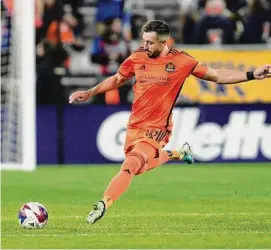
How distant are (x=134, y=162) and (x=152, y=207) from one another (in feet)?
7.50

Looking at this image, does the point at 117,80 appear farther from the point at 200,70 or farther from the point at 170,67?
the point at 200,70

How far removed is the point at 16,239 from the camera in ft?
32.1

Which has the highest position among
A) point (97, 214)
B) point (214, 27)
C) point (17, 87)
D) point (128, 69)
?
point (128, 69)

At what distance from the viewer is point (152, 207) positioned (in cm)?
1286

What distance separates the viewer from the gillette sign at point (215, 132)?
19.2 meters

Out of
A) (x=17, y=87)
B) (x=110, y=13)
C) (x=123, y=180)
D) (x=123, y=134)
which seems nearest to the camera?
(x=123, y=180)

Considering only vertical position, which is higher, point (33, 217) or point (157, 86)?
point (157, 86)

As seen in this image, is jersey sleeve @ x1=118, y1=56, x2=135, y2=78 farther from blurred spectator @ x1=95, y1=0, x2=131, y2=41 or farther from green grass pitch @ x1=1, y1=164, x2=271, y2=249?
blurred spectator @ x1=95, y1=0, x2=131, y2=41

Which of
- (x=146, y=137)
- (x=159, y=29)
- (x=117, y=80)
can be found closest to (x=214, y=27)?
(x=117, y=80)

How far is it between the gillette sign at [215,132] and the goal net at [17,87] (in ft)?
5.37

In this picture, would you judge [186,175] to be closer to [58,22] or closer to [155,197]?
[155,197]

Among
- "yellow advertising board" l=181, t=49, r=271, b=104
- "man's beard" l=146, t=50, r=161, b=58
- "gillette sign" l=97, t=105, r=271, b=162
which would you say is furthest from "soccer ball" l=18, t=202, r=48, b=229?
"yellow advertising board" l=181, t=49, r=271, b=104

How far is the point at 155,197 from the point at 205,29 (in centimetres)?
856

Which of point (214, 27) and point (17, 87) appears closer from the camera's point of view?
point (17, 87)
